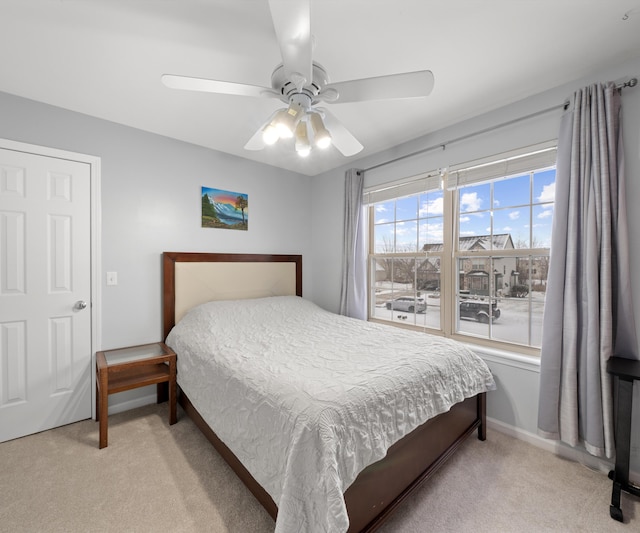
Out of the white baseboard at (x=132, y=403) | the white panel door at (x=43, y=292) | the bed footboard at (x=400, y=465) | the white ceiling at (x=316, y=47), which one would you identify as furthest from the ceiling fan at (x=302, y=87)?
the white baseboard at (x=132, y=403)

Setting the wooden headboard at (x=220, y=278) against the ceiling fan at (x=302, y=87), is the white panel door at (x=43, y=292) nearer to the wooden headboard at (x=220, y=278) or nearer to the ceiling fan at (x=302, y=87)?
the wooden headboard at (x=220, y=278)

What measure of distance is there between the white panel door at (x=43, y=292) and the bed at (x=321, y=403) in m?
0.65

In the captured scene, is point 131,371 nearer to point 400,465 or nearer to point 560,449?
point 400,465

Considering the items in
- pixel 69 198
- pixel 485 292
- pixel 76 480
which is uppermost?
pixel 69 198

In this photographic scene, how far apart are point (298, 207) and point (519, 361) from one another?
277 centimetres

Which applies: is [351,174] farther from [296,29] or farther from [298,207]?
[296,29]

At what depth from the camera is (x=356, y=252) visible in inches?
125

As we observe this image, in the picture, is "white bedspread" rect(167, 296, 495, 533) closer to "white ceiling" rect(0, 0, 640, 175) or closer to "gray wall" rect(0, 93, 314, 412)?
"gray wall" rect(0, 93, 314, 412)

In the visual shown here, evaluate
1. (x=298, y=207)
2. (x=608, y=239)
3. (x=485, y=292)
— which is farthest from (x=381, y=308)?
(x=608, y=239)

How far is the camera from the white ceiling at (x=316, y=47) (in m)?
1.35

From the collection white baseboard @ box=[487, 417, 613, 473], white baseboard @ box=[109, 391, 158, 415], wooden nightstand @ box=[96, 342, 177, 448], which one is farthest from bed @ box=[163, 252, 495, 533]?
white baseboard @ box=[109, 391, 158, 415]

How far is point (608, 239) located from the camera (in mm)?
1648

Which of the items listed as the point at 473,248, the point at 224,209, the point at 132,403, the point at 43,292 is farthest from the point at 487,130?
the point at 132,403

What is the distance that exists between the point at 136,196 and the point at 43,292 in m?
1.00
